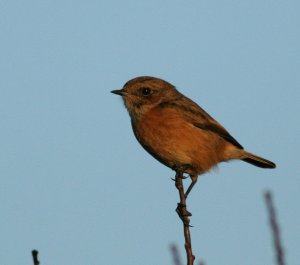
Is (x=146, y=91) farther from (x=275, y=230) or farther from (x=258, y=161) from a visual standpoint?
(x=275, y=230)

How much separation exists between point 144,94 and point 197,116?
1032 mm

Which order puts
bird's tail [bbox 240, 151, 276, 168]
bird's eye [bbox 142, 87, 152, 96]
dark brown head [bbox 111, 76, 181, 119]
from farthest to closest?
bird's tail [bbox 240, 151, 276, 168] < bird's eye [bbox 142, 87, 152, 96] < dark brown head [bbox 111, 76, 181, 119]

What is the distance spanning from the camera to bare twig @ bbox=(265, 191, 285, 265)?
9.71 feet

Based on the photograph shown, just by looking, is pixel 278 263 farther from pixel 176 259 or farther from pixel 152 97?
pixel 152 97

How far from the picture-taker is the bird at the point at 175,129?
9.23 meters

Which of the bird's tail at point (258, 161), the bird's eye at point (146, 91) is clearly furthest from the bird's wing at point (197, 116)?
the bird's tail at point (258, 161)

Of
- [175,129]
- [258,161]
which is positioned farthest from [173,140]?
[258,161]

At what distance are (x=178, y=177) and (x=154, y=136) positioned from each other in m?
2.81

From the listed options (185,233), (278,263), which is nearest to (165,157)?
(185,233)

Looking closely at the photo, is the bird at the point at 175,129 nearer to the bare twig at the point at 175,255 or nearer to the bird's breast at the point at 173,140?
the bird's breast at the point at 173,140

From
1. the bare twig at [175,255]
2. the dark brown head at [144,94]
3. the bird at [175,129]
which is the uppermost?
the dark brown head at [144,94]

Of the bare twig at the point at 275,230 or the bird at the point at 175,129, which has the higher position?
the bird at the point at 175,129

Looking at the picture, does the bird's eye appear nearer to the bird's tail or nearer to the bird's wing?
the bird's wing

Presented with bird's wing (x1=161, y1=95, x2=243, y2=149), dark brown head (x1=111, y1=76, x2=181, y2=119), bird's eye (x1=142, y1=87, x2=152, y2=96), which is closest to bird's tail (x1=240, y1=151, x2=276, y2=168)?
bird's wing (x1=161, y1=95, x2=243, y2=149)
